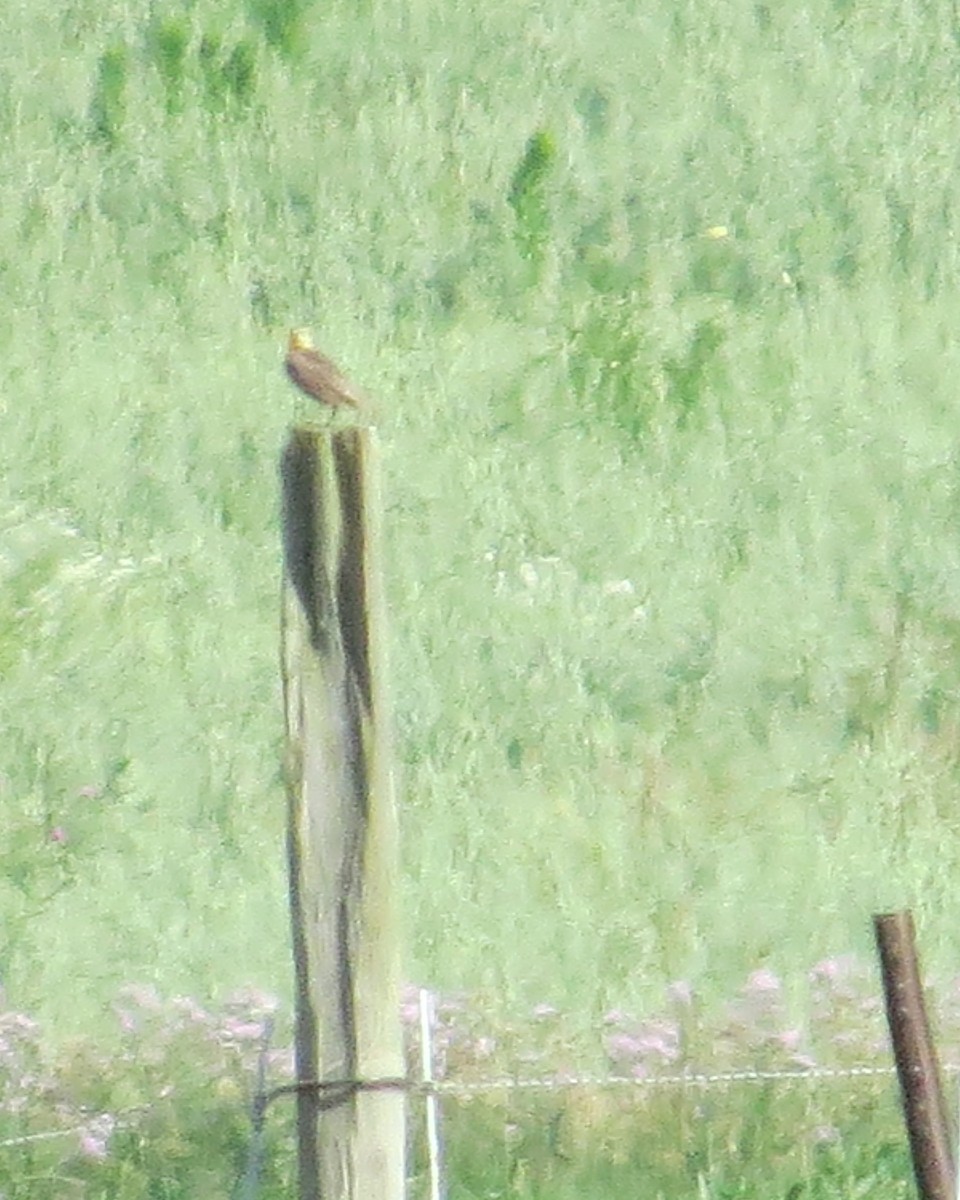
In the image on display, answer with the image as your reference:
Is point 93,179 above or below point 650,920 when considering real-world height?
above

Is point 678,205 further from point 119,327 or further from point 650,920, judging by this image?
point 650,920

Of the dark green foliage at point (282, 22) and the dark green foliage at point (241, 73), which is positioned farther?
the dark green foliage at point (282, 22)

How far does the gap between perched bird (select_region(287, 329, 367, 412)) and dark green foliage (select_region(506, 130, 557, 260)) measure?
17.1 ft

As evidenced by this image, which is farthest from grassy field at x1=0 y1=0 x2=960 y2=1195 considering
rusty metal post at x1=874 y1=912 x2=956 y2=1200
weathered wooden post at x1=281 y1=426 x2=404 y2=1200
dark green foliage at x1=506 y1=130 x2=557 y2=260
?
rusty metal post at x1=874 y1=912 x2=956 y2=1200

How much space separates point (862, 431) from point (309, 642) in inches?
290

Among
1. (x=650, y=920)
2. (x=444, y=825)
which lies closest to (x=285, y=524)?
(x=650, y=920)

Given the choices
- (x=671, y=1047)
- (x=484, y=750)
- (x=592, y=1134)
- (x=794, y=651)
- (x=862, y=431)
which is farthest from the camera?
(x=862, y=431)

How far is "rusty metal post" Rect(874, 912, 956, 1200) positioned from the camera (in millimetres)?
3217

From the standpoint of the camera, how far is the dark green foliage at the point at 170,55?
40.0ft

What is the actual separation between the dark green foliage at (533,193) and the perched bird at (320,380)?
5.20 m

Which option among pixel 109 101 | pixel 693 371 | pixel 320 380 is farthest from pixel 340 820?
pixel 109 101

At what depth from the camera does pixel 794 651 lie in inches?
369

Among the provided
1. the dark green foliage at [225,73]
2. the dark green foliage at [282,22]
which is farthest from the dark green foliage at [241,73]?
the dark green foliage at [282,22]

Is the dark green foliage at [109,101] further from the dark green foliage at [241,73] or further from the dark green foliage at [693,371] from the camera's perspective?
the dark green foliage at [693,371]
